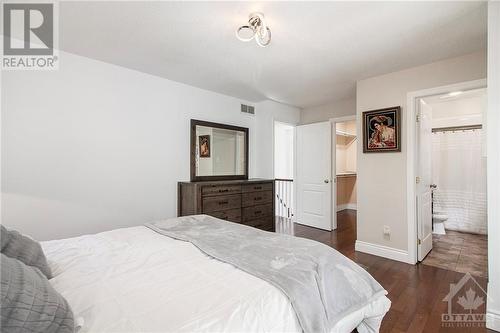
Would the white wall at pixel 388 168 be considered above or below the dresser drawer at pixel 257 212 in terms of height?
above

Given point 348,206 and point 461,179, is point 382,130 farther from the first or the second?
point 348,206

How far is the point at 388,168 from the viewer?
3092 mm

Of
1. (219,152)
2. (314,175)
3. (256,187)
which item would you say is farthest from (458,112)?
(219,152)

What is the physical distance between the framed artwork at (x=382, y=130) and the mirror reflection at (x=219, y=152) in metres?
1.95

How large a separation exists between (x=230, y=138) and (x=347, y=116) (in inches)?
82.1

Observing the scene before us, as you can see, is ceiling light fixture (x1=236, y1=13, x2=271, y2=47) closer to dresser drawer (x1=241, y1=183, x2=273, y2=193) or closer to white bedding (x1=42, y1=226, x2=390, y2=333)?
white bedding (x1=42, y1=226, x2=390, y2=333)

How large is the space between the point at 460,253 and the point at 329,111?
2890 mm

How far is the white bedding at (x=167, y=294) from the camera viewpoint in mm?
869

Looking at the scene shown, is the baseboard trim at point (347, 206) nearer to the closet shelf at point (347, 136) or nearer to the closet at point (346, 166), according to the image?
the closet at point (346, 166)

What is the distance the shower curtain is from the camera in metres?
4.07

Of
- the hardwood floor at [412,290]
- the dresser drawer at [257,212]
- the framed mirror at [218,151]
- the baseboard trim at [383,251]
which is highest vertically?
the framed mirror at [218,151]

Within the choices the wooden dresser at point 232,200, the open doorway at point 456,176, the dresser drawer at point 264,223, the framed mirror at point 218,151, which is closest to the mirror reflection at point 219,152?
the framed mirror at point 218,151

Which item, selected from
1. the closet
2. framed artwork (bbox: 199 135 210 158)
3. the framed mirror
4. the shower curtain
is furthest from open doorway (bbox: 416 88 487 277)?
framed artwork (bbox: 199 135 210 158)

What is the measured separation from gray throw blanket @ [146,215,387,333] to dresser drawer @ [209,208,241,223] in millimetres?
1419
